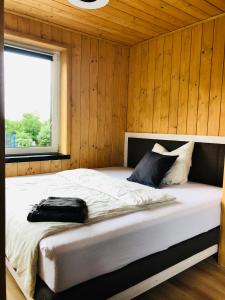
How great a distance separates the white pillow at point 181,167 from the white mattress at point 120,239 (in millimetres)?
414

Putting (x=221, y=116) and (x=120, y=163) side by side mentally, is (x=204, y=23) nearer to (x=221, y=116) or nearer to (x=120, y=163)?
A: (x=221, y=116)

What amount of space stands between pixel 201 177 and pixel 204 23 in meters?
1.62

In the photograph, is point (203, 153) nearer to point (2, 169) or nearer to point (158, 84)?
point (158, 84)

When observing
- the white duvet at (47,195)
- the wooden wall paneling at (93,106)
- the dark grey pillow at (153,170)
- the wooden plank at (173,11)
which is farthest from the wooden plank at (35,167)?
the wooden plank at (173,11)

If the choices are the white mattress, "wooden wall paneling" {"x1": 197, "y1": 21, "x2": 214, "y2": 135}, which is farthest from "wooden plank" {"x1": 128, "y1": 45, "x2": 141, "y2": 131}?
the white mattress

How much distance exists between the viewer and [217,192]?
2.20 meters

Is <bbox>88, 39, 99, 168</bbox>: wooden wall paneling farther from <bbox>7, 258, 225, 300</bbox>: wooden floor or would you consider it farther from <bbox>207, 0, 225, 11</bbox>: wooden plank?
<bbox>7, 258, 225, 300</bbox>: wooden floor

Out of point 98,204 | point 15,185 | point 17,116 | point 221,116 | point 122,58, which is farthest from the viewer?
point 122,58

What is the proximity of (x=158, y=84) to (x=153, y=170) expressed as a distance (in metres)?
1.24

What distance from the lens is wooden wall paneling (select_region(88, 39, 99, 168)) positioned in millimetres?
3127

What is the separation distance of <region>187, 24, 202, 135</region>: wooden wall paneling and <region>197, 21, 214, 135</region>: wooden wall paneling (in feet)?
0.16

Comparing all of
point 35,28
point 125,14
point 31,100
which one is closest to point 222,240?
point 125,14

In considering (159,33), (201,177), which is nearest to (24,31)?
(159,33)

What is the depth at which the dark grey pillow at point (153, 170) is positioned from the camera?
2361 mm
